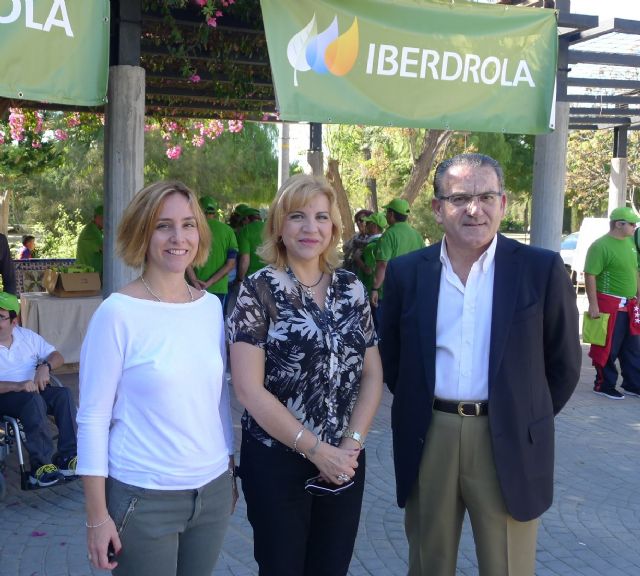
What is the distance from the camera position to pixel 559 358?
111 inches

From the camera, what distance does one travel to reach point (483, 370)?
2730 mm

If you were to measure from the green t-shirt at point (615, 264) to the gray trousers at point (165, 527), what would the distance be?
20.8 ft

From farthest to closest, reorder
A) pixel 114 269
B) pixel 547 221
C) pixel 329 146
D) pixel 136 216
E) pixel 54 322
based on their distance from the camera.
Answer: pixel 329 146 → pixel 54 322 → pixel 547 221 → pixel 114 269 → pixel 136 216

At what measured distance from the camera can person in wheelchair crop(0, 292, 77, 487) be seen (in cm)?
505

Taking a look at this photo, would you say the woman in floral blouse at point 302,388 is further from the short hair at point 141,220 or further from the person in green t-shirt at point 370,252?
the person in green t-shirt at point 370,252

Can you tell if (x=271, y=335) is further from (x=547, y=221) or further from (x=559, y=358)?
(x=547, y=221)

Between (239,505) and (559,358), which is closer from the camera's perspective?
(559,358)

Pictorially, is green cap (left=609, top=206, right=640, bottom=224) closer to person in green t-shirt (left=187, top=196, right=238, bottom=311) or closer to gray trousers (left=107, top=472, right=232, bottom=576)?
person in green t-shirt (left=187, top=196, right=238, bottom=311)

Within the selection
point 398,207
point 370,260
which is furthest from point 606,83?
point 370,260

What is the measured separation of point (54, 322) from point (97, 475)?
651 centimetres

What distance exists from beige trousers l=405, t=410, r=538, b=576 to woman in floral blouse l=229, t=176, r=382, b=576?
0.91 feet

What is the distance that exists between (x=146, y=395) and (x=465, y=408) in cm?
112

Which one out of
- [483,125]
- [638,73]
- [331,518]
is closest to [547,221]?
[483,125]

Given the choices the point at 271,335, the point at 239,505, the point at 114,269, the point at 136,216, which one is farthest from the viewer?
the point at 114,269
